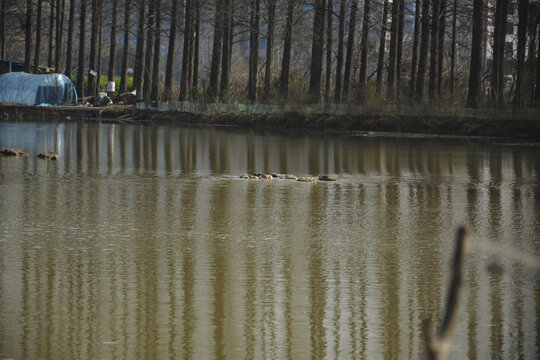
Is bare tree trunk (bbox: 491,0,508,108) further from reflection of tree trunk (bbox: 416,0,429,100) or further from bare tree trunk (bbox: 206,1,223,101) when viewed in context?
bare tree trunk (bbox: 206,1,223,101)

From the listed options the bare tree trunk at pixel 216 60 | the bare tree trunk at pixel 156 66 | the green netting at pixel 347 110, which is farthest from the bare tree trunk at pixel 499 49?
the bare tree trunk at pixel 156 66

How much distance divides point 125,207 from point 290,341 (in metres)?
6.66

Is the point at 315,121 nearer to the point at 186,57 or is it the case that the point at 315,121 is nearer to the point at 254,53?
the point at 254,53

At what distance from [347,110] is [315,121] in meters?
1.44

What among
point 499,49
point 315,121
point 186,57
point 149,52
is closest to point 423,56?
point 499,49

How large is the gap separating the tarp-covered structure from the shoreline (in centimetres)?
490

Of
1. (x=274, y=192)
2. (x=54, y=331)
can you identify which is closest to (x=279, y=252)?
(x=54, y=331)

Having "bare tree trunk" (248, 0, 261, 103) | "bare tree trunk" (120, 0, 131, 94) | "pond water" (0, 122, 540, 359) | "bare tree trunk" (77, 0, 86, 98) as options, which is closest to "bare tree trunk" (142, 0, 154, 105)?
"bare tree trunk" (120, 0, 131, 94)

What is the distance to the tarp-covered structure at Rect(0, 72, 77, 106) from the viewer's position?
186ft

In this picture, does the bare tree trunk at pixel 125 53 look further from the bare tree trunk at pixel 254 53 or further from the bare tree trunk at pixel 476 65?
the bare tree trunk at pixel 476 65

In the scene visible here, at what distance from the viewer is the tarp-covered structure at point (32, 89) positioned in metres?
56.6

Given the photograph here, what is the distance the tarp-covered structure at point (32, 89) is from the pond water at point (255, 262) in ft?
→ 127

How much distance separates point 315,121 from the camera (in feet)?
129

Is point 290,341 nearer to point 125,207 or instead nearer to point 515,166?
point 125,207
